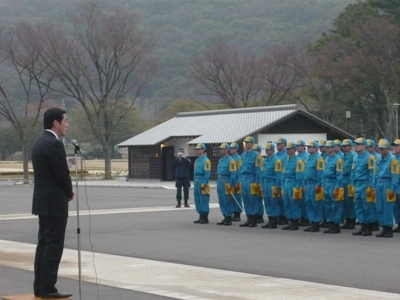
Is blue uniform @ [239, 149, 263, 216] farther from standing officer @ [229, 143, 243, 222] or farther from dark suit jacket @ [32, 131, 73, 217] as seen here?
dark suit jacket @ [32, 131, 73, 217]

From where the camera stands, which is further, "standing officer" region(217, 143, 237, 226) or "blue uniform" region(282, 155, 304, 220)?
"standing officer" region(217, 143, 237, 226)

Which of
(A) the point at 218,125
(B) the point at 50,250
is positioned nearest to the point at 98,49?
(A) the point at 218,125

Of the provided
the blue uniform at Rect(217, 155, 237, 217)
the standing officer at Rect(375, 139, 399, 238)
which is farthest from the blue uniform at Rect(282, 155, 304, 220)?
the standing officer at Rect(375, 139, 399, 238)

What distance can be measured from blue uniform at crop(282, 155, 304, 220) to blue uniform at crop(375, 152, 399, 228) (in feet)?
7.12

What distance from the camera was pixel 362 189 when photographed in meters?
18.5

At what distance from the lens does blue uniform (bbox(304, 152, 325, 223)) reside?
762 inches

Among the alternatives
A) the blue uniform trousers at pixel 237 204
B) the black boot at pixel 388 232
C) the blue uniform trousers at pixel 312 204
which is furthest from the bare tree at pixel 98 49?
the black boot at pixel 388 232

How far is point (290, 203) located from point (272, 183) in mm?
767

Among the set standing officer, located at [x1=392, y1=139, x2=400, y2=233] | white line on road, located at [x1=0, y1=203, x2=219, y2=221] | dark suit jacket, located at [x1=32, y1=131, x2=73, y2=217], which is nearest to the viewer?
dark suit jacket, located at [x1=32, y1=131, x2=73, y2=217]

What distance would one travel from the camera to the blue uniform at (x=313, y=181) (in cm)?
1936

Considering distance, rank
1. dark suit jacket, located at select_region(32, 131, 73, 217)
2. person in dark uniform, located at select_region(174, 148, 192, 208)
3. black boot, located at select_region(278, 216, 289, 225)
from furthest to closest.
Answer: person in dark uniform, located at select_region(174, 148, 192, 208) < black boot, located at select_region(278, 216, 289, 225) < dark suit jacket, located at select_region(32, 131, 73, 217)

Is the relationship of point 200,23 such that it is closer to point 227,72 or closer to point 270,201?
point 227,72

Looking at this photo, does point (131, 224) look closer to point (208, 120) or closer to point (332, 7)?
point (208, 120)

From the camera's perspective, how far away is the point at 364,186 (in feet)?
60.7
